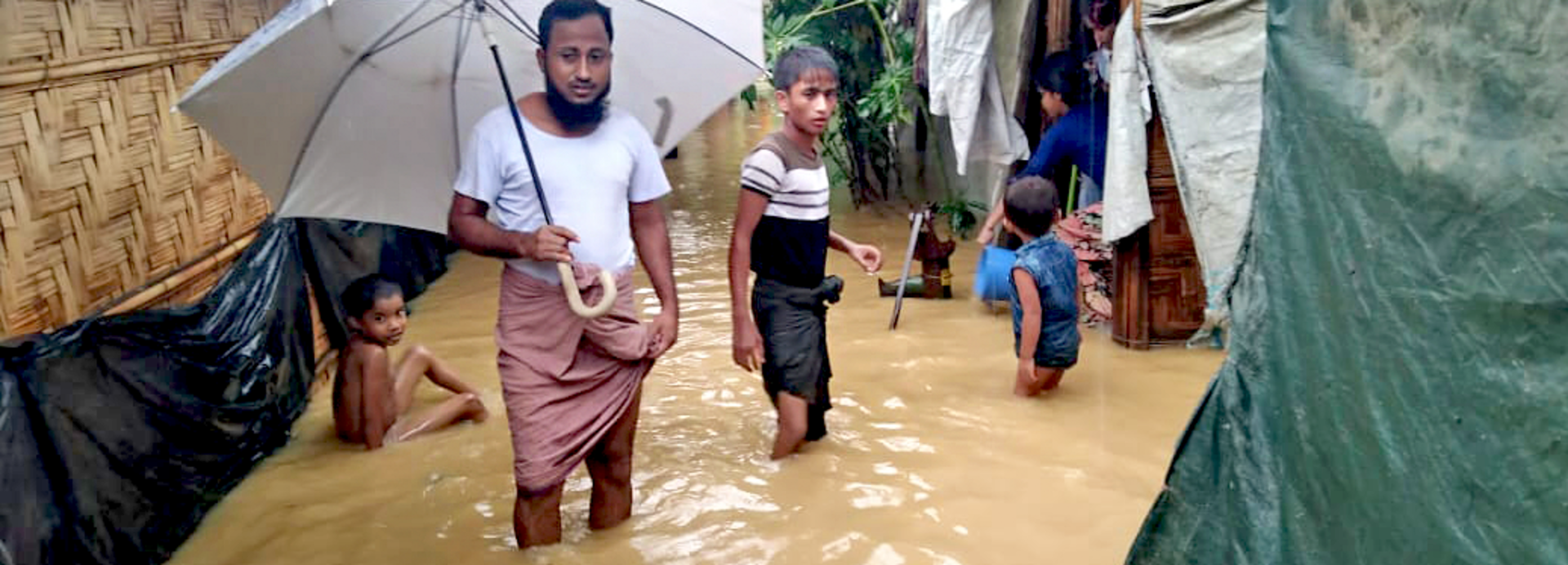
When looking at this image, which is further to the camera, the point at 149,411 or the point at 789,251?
the point at 789,251

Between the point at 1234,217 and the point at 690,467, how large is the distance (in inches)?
88.3

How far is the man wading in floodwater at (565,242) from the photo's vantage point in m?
3.11

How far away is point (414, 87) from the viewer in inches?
134

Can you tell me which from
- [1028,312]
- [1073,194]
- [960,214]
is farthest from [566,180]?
[960,214]

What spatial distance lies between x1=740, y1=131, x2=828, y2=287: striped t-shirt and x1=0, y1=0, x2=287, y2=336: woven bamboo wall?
1923 mm

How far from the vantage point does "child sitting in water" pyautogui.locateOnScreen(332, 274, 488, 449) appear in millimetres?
4410

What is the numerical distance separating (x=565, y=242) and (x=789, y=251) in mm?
1178

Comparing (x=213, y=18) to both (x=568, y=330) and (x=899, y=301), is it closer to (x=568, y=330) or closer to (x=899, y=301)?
(x=568, y=330)

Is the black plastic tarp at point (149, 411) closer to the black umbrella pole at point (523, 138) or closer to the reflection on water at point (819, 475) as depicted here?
the reflection on water at point (819, 475)

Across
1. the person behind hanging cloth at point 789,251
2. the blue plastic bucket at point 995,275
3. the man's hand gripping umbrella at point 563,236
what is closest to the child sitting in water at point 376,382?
the person behind hanging cloth at point 789,251

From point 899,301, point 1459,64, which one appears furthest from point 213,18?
point 1459,64

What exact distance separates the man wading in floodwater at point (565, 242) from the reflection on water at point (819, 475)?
475 millimetres

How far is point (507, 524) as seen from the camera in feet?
12.7

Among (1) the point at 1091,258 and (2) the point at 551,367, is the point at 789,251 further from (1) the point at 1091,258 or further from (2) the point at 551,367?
(1) the point at 1091,258
